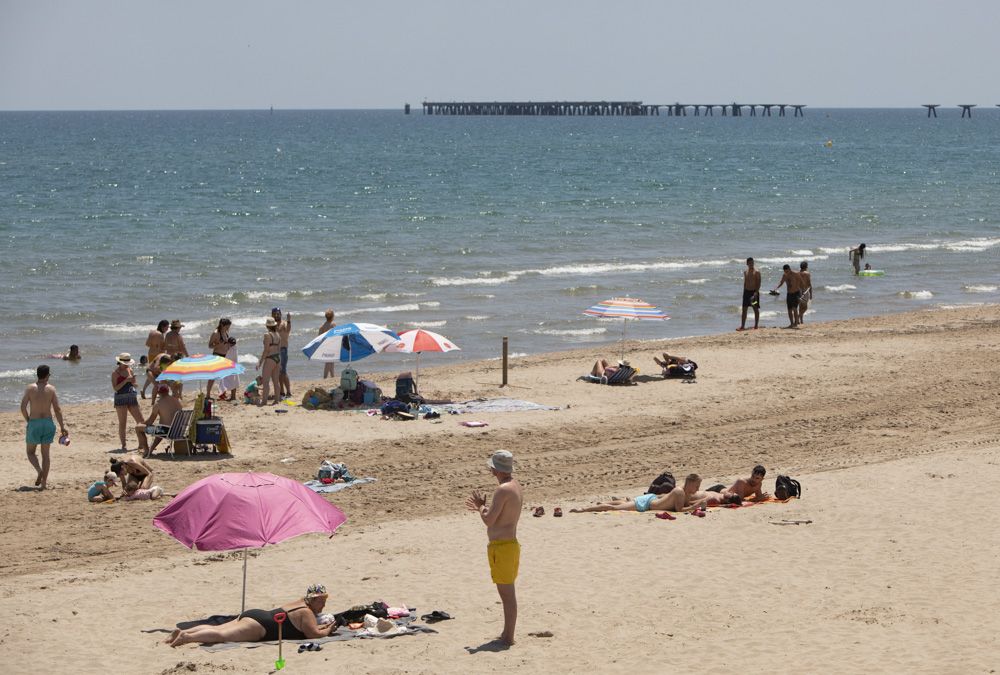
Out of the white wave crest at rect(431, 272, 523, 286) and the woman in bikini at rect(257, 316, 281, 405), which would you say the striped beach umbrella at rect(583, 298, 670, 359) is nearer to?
the woman in bikini at rect(257, 316, 281, 405)

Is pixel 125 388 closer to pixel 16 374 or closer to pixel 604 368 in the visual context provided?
pixel 604 368

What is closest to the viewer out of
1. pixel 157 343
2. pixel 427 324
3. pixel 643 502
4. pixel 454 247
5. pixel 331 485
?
pixel 643 502

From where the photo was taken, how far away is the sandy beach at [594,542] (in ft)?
31.9

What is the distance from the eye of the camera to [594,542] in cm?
1246

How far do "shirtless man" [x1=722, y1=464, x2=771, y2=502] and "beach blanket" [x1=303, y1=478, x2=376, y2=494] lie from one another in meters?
4.14

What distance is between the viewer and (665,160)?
9175cm

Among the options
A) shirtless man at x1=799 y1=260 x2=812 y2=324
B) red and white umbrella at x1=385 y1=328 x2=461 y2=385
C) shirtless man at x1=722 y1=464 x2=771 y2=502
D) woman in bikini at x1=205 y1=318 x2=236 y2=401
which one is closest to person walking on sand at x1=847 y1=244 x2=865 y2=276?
shirtless man at x1=799 y1=260 x2=812 y2=324

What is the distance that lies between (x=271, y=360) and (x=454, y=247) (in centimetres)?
2283

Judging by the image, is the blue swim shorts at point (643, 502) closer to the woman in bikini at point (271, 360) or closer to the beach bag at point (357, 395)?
the beach bag at point (357, 395)

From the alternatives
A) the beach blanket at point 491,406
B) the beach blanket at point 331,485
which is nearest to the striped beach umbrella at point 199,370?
the beach blanket at point 331,485

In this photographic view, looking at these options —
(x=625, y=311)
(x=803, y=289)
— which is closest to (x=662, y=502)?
(x=625, y=311)

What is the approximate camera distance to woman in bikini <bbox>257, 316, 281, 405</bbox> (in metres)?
18.1

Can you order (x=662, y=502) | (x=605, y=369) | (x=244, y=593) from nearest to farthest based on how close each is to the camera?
(x=244, y=593), (x=662, y=502), (x=605, y=369)

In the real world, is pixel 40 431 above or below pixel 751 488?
above
